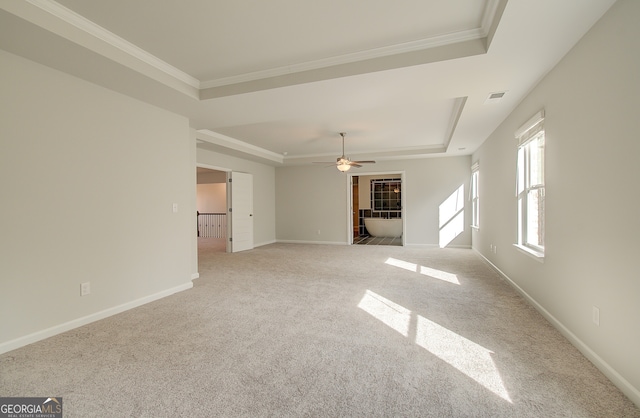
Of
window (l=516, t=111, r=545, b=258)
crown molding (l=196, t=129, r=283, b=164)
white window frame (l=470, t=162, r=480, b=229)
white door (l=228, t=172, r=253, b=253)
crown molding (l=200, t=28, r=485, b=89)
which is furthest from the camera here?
white door (l=228, t=172, r=253, b=253)

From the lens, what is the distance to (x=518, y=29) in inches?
83.6

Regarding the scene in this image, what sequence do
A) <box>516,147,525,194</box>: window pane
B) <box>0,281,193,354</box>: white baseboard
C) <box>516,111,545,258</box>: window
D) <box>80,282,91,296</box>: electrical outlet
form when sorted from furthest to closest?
<box>516,147,525,194</box>: window pane, <box>516,111,545,258</box>: window, <box>80,282,91,296</box>: electrical outlet, <box>0,281,193,354</box>: white baseboard

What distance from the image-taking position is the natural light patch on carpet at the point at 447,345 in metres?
1.92

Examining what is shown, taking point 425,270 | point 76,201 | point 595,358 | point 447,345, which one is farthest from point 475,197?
point 76,201

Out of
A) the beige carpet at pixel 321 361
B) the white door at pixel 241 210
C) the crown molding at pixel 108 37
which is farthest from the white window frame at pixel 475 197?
the crown molding at pixel 108 37

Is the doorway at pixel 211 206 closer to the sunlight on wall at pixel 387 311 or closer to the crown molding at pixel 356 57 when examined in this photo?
the crown molding at pixel 356 57

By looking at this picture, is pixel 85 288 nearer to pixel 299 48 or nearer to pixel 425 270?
pixel 299 48

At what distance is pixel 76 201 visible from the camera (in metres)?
2.83

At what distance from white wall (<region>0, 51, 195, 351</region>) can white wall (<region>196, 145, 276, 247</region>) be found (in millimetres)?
3208

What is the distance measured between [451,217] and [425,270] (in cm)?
317

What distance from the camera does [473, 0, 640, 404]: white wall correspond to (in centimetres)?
171

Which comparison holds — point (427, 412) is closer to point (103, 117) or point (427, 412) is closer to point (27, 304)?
point (27, 304)

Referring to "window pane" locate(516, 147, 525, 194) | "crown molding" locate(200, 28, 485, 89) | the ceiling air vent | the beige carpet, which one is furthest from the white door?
"window pane" locate(516, 147, 525, 194)

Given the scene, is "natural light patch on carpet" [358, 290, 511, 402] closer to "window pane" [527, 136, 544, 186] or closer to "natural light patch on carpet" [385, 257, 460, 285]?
"natural light patch on carpet" [385, 257, 460, 285]
